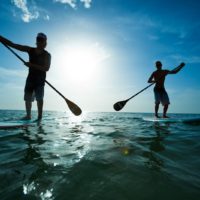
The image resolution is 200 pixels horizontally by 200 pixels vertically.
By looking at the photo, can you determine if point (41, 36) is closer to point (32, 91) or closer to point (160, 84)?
point (32, 91)

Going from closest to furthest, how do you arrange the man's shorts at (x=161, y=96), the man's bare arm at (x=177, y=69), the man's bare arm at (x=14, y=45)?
the man's bare arm at (x=14, y=45)
the man's bare arm at (x=177, y=69)
the man's shorts at (x=161, y=96)

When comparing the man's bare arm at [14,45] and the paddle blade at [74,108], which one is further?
the paddle blade at [74,108]

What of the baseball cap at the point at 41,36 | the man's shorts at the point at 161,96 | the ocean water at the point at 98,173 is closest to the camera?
the ocean water at the point at 98,173

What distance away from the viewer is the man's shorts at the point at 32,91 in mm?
6117

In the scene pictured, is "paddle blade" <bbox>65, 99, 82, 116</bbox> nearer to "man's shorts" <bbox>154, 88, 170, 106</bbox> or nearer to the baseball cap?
the baseball cap

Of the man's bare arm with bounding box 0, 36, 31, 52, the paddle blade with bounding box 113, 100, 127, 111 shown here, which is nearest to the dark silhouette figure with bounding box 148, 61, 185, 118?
the paddle blade with bounding box 113, 100, 127, 111

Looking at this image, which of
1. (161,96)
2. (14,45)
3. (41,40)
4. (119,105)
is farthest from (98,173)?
(161,96)

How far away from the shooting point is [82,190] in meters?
1.57

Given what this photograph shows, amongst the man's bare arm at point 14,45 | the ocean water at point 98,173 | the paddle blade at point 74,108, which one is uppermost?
the man's bare arm at point 14,45

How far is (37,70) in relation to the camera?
604 cm

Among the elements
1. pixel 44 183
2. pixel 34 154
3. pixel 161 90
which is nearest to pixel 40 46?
pixel 34 154

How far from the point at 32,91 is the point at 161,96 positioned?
6.38 meters

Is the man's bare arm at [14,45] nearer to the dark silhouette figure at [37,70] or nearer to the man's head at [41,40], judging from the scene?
the dark silhouette figure at [37,70]

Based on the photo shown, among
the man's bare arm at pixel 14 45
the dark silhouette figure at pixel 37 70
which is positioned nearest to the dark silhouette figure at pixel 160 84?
the dark silhouette figure at pixel 37 70
